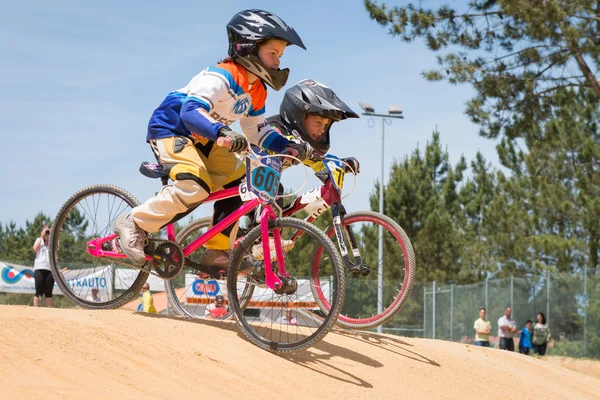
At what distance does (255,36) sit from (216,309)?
316cm

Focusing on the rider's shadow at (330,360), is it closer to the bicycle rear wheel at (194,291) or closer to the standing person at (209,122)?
the standing person at (209,122)

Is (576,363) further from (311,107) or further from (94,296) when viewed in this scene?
(94,296)

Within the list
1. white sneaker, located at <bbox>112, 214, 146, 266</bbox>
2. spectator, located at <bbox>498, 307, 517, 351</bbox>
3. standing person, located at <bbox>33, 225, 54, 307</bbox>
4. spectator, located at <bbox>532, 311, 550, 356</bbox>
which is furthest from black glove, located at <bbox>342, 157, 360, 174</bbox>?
spectator, located at <bbox>532, 311, 550, 356</bbox>

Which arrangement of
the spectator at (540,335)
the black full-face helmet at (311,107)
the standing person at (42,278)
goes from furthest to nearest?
the spectator at (540,335) → the standing person at (42,278) → the black full-face helmet at (311,107)

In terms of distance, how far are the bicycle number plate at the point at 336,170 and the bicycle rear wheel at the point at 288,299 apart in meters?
0.70

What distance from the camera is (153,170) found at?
6078 millimetres

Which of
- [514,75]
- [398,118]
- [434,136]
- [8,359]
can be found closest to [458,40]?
[514,75]

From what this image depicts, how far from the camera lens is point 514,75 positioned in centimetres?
1916

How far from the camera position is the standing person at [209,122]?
18.5ft

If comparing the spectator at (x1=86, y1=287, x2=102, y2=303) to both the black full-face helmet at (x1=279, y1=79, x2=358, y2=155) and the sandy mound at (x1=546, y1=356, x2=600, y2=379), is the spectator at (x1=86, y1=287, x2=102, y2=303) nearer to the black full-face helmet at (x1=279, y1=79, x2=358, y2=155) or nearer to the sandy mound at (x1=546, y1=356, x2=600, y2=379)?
the black full-face helmet at (x1=279, y1=79, x2=358, y2=155)

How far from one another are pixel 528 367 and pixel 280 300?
337cm

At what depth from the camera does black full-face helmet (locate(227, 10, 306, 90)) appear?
18.6 feet

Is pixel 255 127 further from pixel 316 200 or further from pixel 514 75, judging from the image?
pixel 514 75

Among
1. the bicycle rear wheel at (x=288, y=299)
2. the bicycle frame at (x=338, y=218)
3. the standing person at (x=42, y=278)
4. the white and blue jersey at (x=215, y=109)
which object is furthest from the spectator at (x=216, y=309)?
the standing person at (x=42, y=278)
